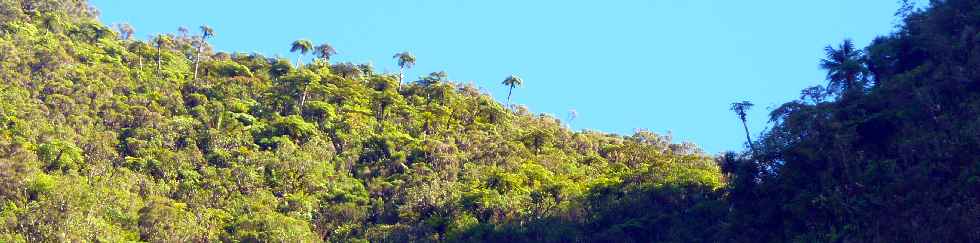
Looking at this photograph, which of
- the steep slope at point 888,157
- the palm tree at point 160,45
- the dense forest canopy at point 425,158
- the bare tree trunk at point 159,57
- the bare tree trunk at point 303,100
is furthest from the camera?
the palm tree at point 160,45

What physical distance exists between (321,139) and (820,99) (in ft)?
91.6

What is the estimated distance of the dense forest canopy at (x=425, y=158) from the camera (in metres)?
34.2

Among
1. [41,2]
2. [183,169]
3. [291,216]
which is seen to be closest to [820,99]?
[291,216]

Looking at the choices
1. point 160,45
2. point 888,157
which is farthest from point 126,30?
point 888,157

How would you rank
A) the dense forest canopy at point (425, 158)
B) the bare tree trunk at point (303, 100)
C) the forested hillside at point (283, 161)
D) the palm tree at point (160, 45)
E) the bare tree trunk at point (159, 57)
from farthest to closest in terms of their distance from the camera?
the palm tree at point (160, 45) < the bare tree trunk at point (159, 57) < the bare tree trunk at point (303, 100) < the forested hillside at point (283, 161) < the dense forest canopy at point (425, 158)

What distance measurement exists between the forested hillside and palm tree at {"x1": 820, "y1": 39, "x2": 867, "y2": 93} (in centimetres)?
748

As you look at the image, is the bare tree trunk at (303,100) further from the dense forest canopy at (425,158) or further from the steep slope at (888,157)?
the steep slope at (888,157)

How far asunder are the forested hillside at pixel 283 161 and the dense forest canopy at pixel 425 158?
0.14m

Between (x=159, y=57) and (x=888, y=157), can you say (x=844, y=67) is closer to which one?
(x=888, y=157)

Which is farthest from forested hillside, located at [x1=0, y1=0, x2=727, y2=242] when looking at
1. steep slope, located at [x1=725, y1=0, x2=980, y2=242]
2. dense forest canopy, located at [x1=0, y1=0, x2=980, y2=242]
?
steep slope, located at [x1=725, y1=0, x2=980, y2=242]

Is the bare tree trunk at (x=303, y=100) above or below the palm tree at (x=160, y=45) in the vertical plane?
below

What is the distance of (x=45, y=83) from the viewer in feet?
173

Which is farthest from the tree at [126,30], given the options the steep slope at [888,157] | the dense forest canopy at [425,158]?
the steep slope at [888,157]

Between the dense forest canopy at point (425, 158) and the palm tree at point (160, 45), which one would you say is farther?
the palm tree at point (160, 45)
